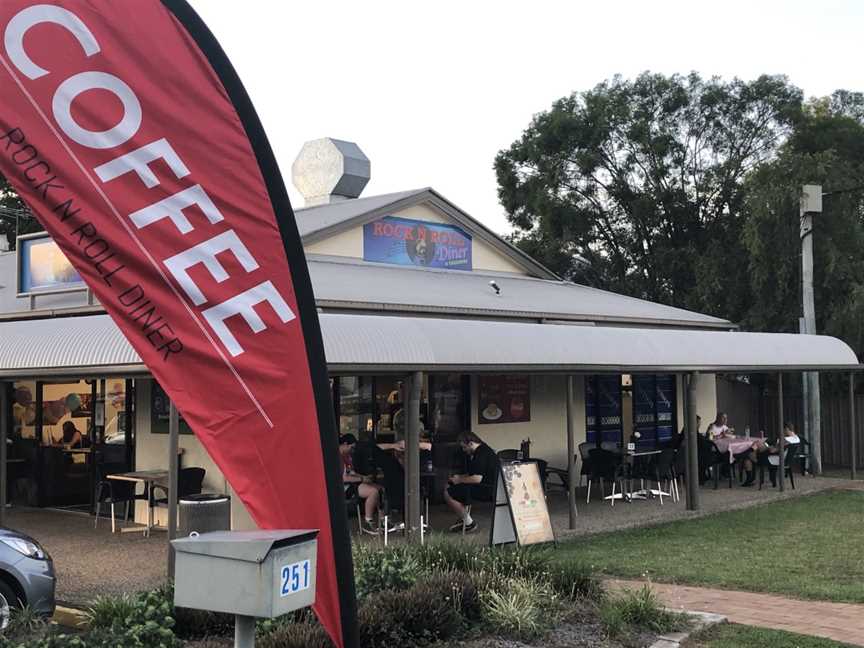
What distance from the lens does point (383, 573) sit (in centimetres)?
724

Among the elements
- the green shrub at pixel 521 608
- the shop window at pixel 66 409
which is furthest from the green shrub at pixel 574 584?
the shop window at pixel 66 409

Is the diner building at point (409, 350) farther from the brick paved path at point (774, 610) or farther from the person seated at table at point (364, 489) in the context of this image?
the brick paved path at point (774, 610)

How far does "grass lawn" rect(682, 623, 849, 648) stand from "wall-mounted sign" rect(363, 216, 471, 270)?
11.5 metres

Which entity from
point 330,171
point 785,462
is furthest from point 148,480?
point 785,462

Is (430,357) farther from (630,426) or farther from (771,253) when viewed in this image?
(771,253)

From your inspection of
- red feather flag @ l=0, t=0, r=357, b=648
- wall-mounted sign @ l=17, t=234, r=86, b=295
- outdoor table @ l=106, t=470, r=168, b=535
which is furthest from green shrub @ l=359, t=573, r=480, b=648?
wall-mounted sign @ l=17, t=234, r=86, b=295

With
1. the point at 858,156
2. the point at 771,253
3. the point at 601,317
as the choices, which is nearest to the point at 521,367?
the point at 601,317

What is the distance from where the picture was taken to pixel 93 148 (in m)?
3.96

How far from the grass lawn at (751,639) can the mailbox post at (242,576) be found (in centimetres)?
406

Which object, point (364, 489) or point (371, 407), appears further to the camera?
point (371, 407)

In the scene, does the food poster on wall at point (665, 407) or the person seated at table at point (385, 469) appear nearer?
the person seated at table at point (385, 469)

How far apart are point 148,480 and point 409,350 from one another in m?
3.88

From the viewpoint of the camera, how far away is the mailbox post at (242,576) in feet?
11.5

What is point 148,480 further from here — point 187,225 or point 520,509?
point 187,225
